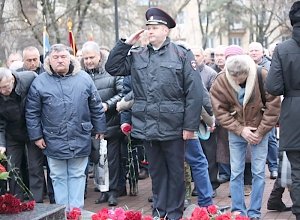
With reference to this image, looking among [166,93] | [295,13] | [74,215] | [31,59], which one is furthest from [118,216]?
[31,59]

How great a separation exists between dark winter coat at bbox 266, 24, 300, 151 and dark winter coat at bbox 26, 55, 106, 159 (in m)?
2.04

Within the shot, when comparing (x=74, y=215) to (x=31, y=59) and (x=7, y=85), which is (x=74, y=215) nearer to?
(x=7, y=85)

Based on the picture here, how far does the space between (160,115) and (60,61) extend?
1.31 m

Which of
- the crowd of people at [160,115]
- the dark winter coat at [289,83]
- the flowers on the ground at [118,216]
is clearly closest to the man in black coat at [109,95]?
the crowd of people at [160,115]

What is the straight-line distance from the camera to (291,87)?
230 inches

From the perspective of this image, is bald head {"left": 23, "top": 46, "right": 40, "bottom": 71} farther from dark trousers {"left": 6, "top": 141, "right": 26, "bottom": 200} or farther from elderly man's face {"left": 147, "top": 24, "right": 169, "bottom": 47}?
elderly man's face {"left": 147, "top": 24, "right": 169, "bottom": 47}

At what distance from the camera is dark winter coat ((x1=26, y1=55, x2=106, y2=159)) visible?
6594 millimetres

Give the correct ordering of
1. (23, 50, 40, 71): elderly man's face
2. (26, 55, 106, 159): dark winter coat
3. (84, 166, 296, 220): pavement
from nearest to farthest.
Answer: (26, 55, 106, 159): dark winter coat < (84, 166, 296, 220): pavement < (23, 50, 40, 71): elderly man's face

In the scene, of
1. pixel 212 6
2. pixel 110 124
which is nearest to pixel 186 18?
pixel 212 6

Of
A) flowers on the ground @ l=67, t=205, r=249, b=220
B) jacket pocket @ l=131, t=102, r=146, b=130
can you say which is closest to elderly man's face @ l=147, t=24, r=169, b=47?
jacket pocket @ l=131, t=102, r=146, b=130

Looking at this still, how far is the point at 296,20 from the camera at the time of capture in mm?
5797

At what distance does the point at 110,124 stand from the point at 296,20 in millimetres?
3149

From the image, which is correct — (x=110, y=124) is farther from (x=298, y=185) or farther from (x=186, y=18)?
(x=186, y=18)

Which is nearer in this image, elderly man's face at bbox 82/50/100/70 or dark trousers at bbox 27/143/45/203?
dark trousers at bbox 27/143/45/203
